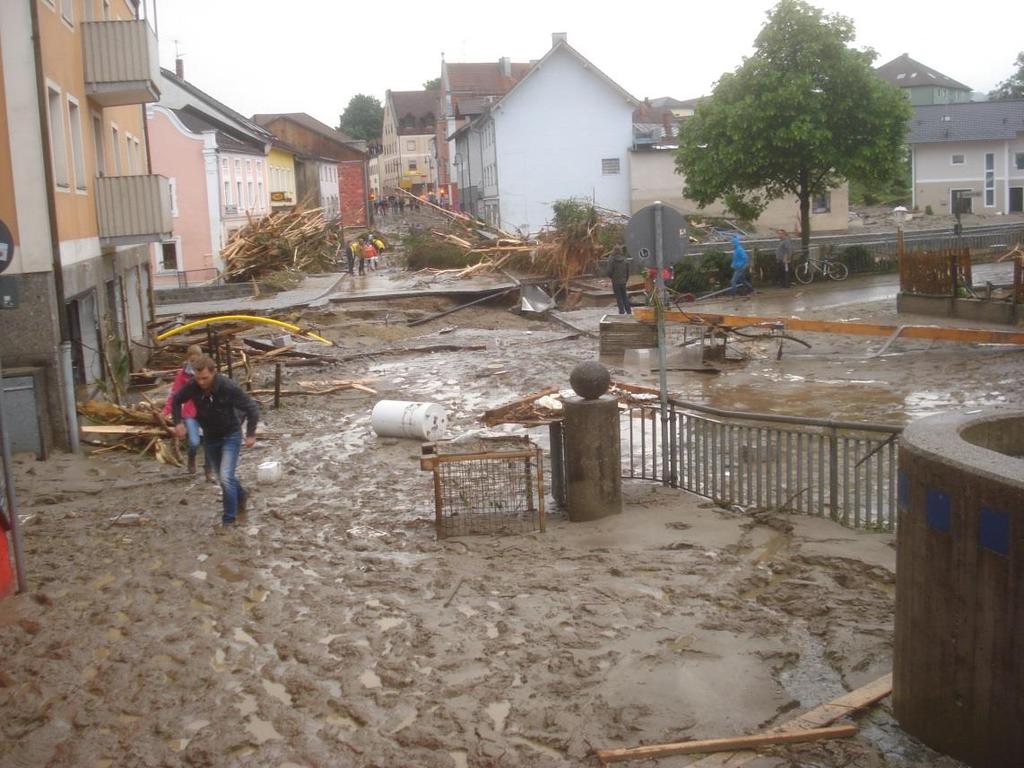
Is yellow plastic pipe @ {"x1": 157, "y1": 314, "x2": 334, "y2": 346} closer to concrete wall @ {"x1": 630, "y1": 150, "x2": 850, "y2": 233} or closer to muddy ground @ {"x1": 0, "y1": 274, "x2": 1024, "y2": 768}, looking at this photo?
muddy ground @ {"x1": 0, "y1": 274, "x2": 1024, "y2": 768}

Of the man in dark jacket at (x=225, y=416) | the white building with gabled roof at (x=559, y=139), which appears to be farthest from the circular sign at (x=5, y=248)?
the white building with gabled roof at (x=559, y=139)

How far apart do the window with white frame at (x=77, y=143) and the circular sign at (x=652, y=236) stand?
35.9ft

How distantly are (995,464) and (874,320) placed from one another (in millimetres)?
19927

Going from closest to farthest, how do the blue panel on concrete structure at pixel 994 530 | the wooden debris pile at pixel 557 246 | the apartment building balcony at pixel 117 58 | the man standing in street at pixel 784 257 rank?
the blue panel on concrete structure at pixel 994 530, the apartment building balcony at pixel 117 58, the man standing in street at pixel 784 257, the wooden debris pile at pixel 557 246

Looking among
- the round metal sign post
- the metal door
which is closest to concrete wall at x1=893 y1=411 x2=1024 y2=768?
the round metal sign post

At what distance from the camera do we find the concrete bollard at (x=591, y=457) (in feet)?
33.6

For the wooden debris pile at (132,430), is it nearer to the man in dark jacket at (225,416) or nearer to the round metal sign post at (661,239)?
the man in dark jacket at (225,416)

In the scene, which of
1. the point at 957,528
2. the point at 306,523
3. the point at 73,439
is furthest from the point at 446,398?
the point at 957,528

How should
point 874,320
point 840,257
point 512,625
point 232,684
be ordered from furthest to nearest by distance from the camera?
point 840,257 < point 874,320 < point 512,625 < point 232,684

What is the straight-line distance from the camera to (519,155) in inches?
2237

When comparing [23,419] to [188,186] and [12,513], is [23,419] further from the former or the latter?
[188,186]

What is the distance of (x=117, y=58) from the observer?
20.0 metres

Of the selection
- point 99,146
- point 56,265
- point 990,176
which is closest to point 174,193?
point 99,146

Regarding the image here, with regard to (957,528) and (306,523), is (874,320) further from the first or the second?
(957,528)
